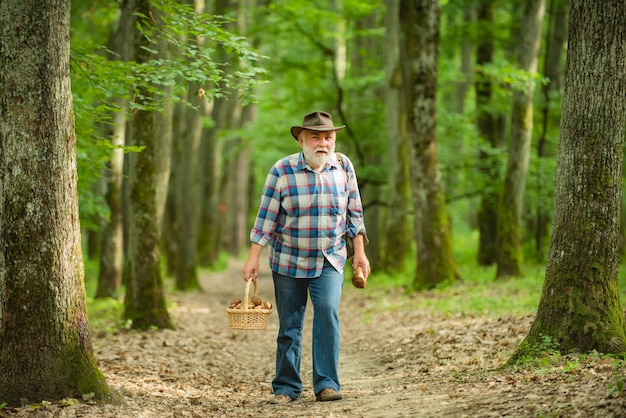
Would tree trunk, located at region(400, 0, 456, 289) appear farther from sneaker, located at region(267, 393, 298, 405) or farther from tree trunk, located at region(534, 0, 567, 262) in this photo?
sneaker, located at region(267, 393, 298, 405)

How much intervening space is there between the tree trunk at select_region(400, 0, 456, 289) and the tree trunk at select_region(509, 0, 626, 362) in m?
7.51

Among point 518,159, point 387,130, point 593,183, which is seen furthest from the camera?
point 387,130

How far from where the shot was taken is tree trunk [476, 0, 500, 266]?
18.4 metres

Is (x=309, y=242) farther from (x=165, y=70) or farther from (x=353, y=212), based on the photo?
(x=165, y=70)

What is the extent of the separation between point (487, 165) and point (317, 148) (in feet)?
44.9

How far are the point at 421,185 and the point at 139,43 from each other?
20.0ft

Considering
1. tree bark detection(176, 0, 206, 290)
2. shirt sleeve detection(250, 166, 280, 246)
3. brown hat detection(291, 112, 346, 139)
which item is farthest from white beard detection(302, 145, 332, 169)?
tree bark detection(176, 0, 206, 290)

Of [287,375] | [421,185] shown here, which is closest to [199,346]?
[287,375]

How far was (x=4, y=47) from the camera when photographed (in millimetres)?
4840

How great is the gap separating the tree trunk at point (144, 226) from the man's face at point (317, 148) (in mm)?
5046

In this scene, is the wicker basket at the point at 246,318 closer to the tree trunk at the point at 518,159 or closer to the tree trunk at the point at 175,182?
the tree trunk at the point at 518,159

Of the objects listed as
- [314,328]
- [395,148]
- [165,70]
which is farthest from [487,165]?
[314,328]

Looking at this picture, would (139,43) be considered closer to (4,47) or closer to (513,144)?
(4,47)

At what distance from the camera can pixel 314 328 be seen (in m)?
5.85
